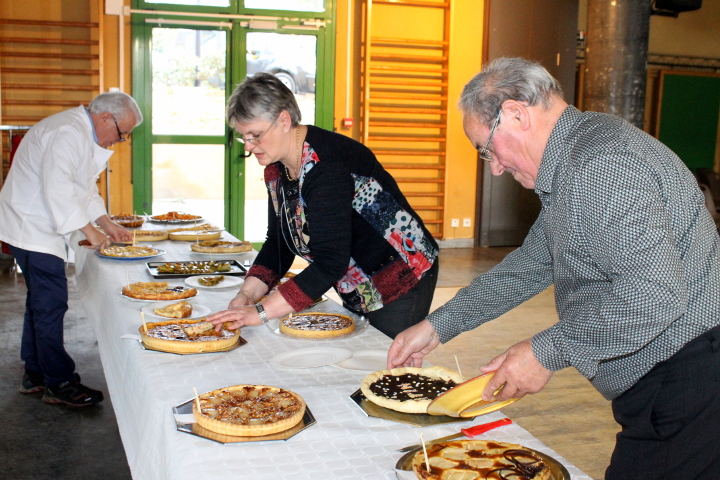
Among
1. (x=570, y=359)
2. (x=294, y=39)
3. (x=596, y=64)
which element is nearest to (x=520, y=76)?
(x=570, y=359)

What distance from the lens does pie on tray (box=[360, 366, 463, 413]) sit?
1.39m

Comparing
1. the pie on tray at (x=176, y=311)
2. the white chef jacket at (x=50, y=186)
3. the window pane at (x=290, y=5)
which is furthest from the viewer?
the window pane at (x=290, y=5)

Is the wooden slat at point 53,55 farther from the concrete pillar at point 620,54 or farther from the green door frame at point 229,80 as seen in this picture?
the concrete pillar at point 620,54

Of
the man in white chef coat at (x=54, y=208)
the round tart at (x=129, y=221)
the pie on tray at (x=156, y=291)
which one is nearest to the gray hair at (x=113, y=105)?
the man in white chef coat at (x=54, y=208)

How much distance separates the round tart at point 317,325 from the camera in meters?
1.96

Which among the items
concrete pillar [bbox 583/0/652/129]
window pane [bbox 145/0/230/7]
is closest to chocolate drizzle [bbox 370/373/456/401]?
concrete pillar [bbox 583/0/652/129]

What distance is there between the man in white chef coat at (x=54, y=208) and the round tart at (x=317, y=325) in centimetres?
153

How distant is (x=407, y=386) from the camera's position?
1.49 m

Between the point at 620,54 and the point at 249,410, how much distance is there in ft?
17.6

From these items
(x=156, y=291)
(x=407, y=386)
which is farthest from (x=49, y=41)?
(x=407, y=386)

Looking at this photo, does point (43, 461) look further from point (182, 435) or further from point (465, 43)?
point (465, 43)

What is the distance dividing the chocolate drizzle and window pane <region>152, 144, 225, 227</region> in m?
6.20

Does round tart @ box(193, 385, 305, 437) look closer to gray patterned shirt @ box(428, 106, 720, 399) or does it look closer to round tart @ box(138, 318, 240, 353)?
round tart @ box(138, 318, 240, 353)

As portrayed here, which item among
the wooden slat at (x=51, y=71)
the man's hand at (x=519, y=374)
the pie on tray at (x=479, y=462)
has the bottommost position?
the pie on tray at (x=479, y=462)
